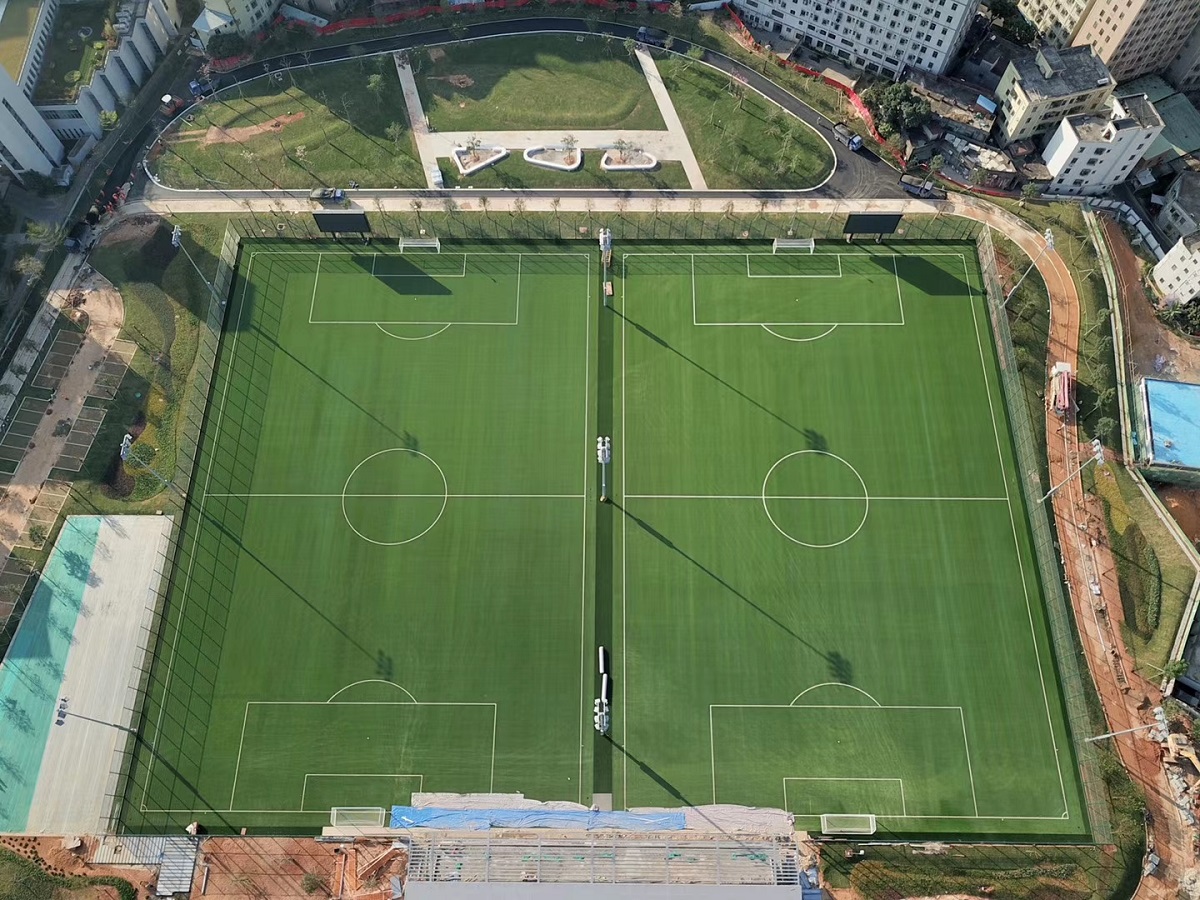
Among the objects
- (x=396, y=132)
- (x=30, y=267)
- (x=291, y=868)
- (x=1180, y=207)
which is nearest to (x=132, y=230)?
(x=30, y=267)

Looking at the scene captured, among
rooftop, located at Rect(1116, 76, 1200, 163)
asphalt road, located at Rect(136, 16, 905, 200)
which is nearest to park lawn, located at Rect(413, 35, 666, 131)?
asphalt road, located at Rect(136, 16, 905, 200)

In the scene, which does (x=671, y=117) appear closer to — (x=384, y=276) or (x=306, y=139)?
(x=384, y=276)

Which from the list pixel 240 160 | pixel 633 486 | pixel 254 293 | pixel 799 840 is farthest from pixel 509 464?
pixel 240 160

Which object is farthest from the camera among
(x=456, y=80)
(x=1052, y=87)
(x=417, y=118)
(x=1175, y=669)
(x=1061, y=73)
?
(x=456, y=80)

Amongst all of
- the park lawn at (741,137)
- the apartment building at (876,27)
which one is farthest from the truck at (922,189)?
the apartment building at (876,27)

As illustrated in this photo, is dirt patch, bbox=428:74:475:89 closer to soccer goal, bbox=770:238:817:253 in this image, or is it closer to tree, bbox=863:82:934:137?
soccer goal, bbox=770:238:817:253
